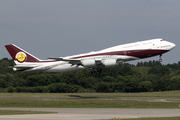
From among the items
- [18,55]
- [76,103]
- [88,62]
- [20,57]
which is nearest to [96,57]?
[88,62]

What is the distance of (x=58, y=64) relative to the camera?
2761 inches

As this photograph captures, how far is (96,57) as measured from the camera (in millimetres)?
66062

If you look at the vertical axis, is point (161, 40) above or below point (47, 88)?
above

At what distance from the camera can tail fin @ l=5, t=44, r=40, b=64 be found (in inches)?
2840

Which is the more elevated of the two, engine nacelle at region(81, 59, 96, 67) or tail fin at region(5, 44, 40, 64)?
tail fin at region(5, 44, 40, 64)

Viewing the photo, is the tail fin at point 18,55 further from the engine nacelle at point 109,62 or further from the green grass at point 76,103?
the engine nacelle at point 109,62

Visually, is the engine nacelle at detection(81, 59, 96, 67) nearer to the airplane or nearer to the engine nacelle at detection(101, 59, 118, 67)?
the airplane

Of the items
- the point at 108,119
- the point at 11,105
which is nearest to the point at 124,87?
the point at 11,105

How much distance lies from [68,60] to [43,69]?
8.27m

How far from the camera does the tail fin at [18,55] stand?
72.1 metres

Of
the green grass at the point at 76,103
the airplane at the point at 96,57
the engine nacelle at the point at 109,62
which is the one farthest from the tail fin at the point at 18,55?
the engine nacelle at the point at 109,62

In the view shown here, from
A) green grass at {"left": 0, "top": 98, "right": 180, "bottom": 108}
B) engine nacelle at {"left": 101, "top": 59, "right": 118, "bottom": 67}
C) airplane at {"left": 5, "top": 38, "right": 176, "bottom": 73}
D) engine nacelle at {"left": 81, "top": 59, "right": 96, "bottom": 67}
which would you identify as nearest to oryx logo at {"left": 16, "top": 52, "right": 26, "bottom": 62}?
airplane at {"left": 5, "top": 38, "right": 176, "bottom": 73}

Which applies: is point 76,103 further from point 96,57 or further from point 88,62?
point 96,57

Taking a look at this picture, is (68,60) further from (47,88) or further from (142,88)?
(142,88)
